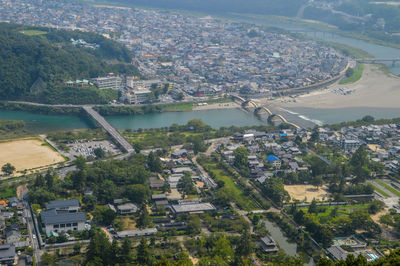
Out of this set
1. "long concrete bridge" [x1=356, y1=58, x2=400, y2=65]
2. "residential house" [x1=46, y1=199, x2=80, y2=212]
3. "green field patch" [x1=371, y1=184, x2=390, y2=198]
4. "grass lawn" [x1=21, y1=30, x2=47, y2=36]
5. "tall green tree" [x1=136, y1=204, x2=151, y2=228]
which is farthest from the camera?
"long concrete bridge" [x1=356, y1=58, x2=400, y2=65]

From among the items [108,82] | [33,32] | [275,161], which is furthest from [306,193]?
[33,32]

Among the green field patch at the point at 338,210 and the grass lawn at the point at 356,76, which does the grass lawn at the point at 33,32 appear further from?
the green field patch at the point at 338,210

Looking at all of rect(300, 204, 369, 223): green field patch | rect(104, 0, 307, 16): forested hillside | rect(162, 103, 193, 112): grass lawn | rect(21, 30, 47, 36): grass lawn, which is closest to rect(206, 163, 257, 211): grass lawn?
rect(300, 204, 369, 223): green field patch

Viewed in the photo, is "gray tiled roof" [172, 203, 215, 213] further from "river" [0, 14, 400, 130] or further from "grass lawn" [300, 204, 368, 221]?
"river" [0, 14, 400, 130]

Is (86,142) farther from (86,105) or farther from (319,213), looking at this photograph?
(319,213)

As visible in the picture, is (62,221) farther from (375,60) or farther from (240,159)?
(375,60)
